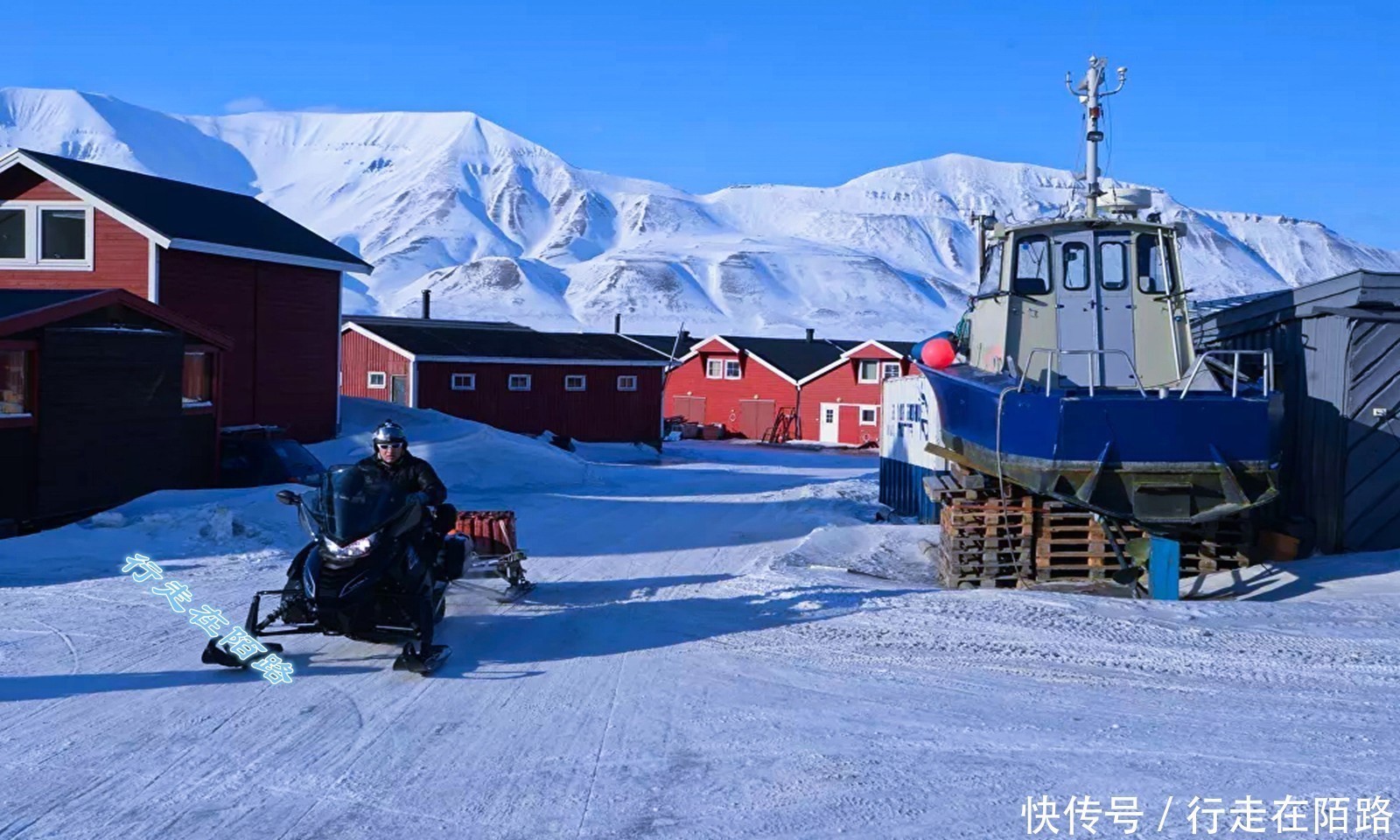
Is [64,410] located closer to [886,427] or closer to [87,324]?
[87,324]

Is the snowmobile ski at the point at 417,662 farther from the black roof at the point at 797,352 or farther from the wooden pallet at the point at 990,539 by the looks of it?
the black roof at the point at 797,352

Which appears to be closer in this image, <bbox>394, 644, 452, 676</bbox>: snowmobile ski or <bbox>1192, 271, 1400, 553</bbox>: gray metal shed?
<bbox>394, 644, 452, 676</bbox>: snowmobile ski

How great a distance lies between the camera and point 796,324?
132625mm

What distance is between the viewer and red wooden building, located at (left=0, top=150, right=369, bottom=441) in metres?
20.6

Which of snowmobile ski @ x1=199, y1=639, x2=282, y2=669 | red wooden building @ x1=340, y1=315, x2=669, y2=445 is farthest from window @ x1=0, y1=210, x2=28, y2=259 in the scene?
snowmobile ski @ x1=199, y1=639, x2=282, y2=669

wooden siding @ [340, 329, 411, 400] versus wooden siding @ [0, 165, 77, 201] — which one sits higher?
wooden siding @ [0, 165, 77, 201]

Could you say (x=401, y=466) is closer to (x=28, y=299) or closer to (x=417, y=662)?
(x=417, y=662)

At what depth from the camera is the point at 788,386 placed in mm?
53469

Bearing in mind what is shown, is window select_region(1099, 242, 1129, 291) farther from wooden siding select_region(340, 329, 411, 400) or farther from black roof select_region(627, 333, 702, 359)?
black roof select_region(627, 333, 702, 359)

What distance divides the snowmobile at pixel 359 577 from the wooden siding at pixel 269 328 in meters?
14.0

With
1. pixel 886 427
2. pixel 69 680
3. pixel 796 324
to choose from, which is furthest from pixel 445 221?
pixel 69 680

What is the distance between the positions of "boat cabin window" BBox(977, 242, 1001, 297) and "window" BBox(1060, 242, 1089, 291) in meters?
0.70

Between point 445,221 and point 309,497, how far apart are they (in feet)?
623

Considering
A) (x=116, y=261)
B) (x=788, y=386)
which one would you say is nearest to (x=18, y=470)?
(x=116, y=261)
